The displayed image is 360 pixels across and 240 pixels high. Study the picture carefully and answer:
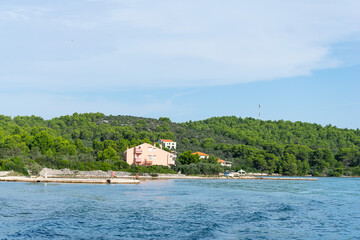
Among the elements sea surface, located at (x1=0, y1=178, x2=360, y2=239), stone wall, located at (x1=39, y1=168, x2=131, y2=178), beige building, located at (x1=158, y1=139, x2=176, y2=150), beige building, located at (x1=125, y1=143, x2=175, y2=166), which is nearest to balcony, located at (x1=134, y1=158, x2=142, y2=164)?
beige building, located at (x1=125, y1=143, x2=175, y2=166)

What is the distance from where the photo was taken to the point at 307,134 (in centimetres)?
16075

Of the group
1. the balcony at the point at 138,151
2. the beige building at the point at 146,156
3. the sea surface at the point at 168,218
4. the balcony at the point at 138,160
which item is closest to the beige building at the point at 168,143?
the beige building at the point at 146,156

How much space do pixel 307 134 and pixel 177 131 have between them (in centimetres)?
5769

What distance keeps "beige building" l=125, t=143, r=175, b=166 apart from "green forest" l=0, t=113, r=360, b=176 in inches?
121

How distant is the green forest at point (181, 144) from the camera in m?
70.9

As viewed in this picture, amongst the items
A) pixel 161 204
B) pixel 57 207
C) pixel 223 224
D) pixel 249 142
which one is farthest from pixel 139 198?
pixel 249 142

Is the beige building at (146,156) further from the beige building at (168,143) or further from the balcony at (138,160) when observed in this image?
the beige building at (168,143)

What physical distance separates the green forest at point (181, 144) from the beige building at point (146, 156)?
306 cm

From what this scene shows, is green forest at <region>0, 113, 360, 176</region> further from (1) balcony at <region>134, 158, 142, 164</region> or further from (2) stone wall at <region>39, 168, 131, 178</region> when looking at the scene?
(1) balcony at <region>134, 158, 142, 164</region>

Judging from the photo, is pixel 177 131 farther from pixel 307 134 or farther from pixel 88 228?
pixel 88 228

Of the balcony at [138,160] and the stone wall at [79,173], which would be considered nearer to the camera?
the stone wall at [79,173]

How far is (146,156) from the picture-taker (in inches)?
3110

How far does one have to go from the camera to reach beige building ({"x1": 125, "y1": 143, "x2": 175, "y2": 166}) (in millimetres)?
78375

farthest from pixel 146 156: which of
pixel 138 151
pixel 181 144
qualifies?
pixel 181 144
